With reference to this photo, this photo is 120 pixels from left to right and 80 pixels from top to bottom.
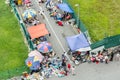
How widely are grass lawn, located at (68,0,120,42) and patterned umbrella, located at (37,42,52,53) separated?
6.04 m

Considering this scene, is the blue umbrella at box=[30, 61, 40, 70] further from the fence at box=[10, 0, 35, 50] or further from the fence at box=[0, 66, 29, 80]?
the fence at box=[10, 0, 35, 50]

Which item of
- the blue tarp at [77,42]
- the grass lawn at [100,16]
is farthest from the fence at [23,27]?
the grass lawn at [100,16]

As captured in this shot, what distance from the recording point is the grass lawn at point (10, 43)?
129 feet

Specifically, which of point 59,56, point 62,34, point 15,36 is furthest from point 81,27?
point 15,36

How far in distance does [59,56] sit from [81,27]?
540 centimetres

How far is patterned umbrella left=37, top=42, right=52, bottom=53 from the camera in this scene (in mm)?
39000

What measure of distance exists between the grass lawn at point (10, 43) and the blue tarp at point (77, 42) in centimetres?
552

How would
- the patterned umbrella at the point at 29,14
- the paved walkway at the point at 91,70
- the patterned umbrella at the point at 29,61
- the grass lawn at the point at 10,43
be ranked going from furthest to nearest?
1. the patterned umbrella at the point at 29,14
2. the grass lawn at the point at 10,43
3. the patterned umbrella at the point at 29,61
4. the paved walkway at the point at 91,70

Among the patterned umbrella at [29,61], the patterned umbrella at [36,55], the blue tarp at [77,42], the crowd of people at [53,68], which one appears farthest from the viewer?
the blue tarp at [77,42]

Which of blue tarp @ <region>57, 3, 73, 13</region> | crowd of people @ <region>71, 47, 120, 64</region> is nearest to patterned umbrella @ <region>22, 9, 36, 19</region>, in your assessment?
blue tarp @ <region>57, 3, 73, 13</region>

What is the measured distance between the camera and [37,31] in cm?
4159

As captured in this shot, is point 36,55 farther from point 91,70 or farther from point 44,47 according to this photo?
point 91,70

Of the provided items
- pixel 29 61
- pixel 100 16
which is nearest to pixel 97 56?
pixel 29 61

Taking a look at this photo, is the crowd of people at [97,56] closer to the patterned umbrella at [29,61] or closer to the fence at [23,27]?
the patterned umbrella at [29,61]
